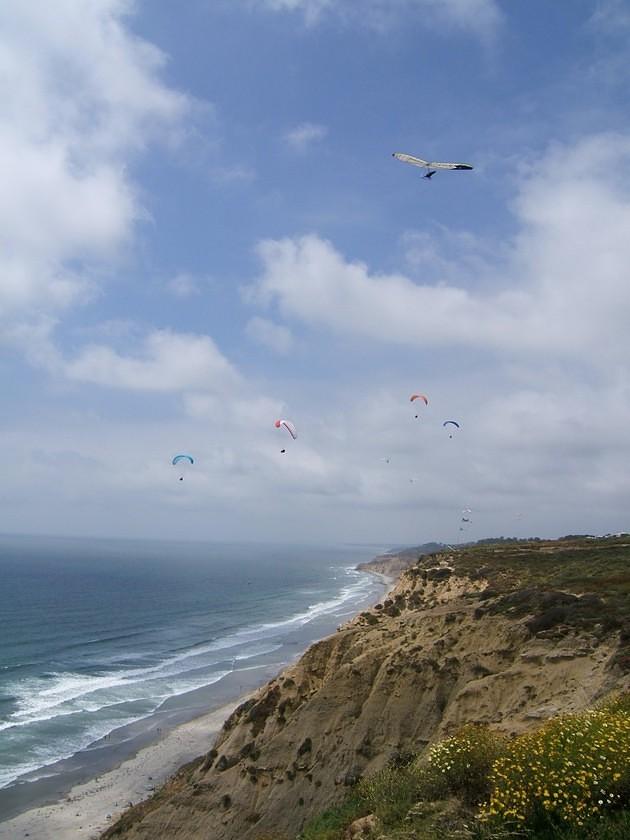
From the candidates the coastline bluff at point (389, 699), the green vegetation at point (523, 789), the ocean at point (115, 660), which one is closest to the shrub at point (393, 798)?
the green vegetation at point (523, 789)

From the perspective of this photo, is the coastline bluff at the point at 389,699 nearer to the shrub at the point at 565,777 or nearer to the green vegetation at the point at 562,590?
the green vegetation at the point at 562,590

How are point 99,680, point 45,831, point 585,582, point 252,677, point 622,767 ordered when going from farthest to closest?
point 252,677
point 99,680
point 585,582
point 45,831
point 622,767

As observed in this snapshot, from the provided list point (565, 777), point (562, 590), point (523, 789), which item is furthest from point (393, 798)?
point (562, 590)

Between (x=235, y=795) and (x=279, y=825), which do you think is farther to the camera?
(x=235, y=795)

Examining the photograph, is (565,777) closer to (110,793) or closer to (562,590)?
(562,590)

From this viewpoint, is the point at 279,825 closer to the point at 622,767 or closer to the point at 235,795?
the point at 235,795

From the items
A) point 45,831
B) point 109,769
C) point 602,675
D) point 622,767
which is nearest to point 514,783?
point 622,767

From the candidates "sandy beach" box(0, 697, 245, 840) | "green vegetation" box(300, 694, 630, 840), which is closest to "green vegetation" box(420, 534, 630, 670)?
"green vegetation" box(300, 694, 630, 840)
